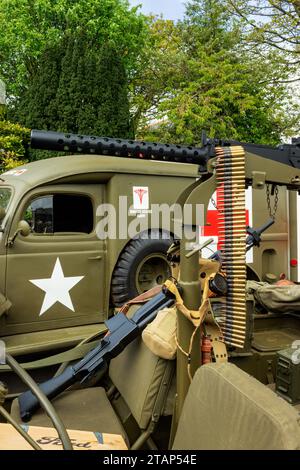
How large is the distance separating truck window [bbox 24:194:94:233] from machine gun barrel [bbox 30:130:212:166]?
1794 mm

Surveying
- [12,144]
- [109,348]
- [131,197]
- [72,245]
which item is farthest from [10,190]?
[12,144]

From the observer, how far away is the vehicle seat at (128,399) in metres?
2.08

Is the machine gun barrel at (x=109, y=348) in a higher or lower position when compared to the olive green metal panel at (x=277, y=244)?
lower

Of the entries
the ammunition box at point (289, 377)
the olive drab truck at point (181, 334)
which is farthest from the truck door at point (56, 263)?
the ammunition box at point (289, 377)

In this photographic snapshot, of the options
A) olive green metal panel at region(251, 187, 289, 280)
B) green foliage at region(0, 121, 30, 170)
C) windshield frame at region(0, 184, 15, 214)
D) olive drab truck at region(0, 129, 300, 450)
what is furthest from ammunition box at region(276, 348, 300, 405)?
green foliage at region(0, 121, 30, 170)

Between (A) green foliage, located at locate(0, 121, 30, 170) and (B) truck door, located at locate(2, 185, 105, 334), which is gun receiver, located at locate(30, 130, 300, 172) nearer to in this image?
(B) truck door, located at locate(2, 185, 105, 334)

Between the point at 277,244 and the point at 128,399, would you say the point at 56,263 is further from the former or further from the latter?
the point at 277,244

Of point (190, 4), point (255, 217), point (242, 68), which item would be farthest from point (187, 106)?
point (255, 217)

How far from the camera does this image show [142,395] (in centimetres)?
211

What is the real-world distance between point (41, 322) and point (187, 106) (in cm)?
1121

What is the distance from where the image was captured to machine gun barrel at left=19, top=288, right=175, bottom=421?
235cm

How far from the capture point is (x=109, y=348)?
2.36 m

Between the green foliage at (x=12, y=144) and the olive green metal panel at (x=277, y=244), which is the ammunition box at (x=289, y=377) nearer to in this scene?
the olive green metal panel at (x=277, y=244)

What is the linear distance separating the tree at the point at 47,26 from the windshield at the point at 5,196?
1136 cm
